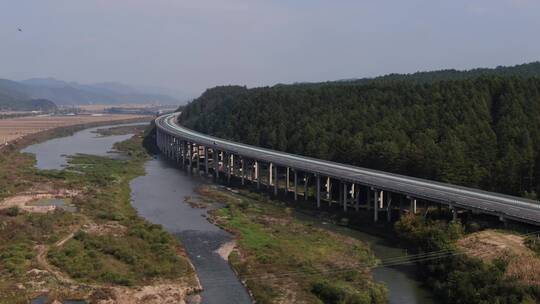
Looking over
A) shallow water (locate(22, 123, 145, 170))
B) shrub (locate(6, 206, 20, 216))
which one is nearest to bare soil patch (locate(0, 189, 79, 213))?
Result: shrub (locate(6, 206, 20, 216))

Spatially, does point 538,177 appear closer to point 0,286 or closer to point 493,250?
point 493,250

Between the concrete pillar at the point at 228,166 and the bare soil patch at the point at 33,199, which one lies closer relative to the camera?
the bare soil patch at the point at 33,199

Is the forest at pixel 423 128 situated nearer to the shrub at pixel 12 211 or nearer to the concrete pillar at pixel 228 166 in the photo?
the concrete pillar at pixel 228 166

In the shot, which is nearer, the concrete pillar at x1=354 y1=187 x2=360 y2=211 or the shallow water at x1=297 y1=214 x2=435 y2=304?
the shallow water at x1=297 y1=214 x2=435 y2=304

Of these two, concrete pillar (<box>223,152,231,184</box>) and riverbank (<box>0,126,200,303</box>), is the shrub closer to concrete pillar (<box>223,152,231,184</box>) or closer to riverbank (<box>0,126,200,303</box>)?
riverbank (<box>0,126,200,303</box>)

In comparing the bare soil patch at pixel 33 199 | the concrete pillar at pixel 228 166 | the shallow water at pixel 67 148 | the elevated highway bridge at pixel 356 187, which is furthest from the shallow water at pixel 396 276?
the shallow water at pixel 67 148

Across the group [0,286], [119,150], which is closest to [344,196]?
[0,286]
